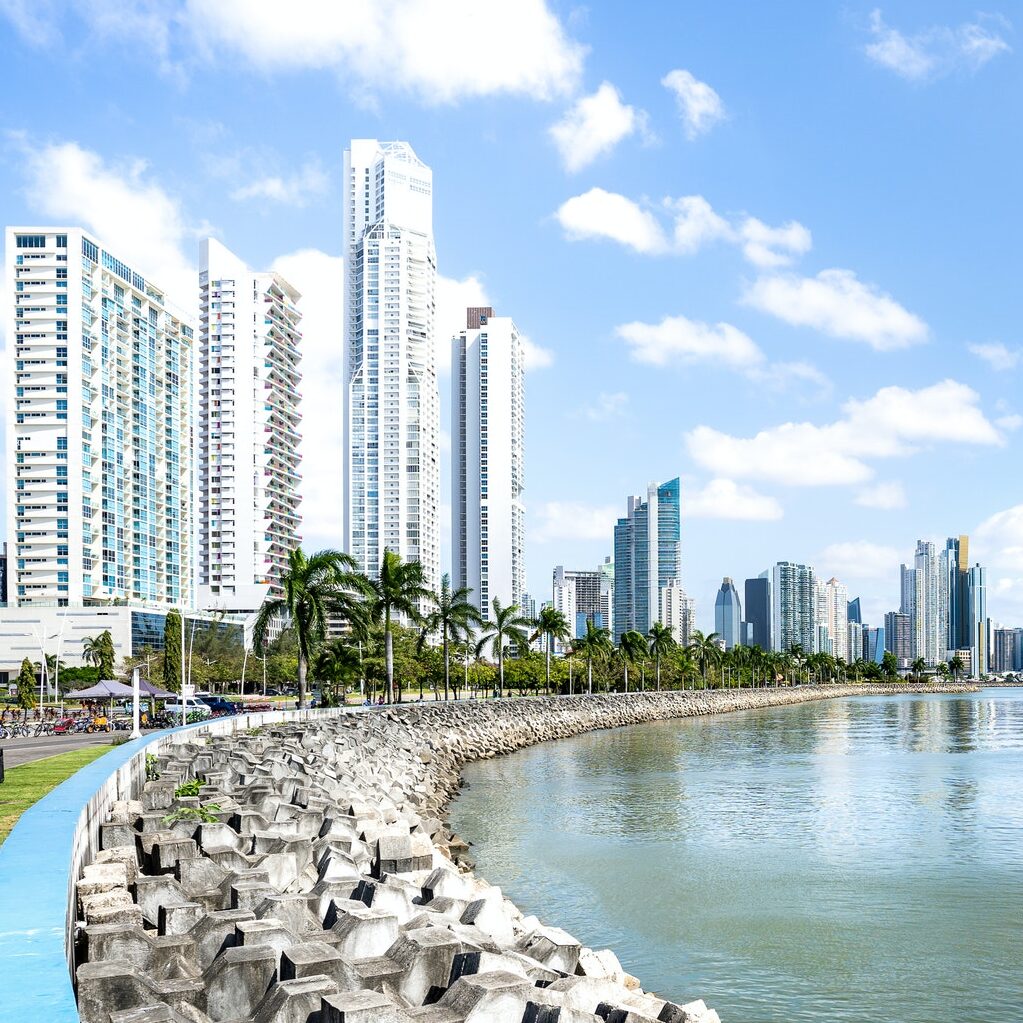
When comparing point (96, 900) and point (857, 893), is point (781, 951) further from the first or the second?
point (96, 900)

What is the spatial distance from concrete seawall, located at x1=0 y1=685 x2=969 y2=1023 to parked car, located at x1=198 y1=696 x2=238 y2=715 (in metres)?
44.7

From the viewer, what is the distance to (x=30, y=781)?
1781 cm

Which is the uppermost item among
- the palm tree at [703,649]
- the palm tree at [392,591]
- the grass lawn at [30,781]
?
the palm tree at [392,591]

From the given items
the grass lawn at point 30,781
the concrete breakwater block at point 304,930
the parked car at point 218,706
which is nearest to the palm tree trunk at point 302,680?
the grass lawn at point 30,781

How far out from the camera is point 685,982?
13.7m

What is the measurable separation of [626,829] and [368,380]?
6159 inches

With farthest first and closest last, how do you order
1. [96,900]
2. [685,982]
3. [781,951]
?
[781,951], [685,982], [96,900]

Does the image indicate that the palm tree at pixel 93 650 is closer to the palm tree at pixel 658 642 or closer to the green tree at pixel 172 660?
the green tree at pixel 172 660

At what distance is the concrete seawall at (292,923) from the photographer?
7199mm

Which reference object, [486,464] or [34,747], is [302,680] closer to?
[34,747]

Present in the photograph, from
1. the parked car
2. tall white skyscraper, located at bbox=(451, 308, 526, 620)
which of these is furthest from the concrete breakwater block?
tall white skyscraper, located at bbox=(451, 308, 526, 620)

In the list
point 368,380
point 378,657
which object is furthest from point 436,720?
point 368,380

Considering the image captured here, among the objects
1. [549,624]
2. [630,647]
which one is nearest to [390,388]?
[630,647]

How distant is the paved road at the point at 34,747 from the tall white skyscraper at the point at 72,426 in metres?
90.7
